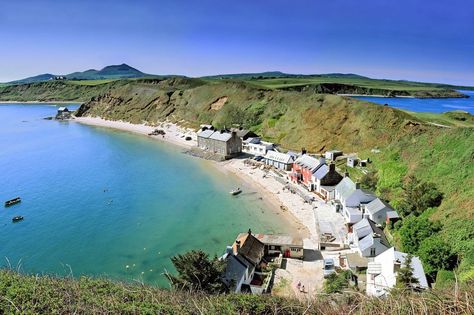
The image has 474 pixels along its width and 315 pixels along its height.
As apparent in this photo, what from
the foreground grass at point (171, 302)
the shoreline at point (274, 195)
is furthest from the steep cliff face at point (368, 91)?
the foreground grass at point (171, 302)

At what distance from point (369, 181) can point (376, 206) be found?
25.4ft

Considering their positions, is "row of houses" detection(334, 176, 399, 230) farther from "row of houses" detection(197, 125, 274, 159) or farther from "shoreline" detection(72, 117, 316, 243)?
"row of houses" detection(197, 125, 274, 159)

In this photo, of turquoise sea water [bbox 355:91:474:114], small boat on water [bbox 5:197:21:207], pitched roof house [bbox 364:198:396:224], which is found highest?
turquoise sea water [bbox 355:91:474:114]

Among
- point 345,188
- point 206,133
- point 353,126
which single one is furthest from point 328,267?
point 206,133

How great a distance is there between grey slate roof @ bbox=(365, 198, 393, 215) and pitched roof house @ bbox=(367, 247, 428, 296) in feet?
25.5

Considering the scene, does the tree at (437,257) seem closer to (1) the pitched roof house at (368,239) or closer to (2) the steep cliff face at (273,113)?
(1) the pitched roof house at (368,239)

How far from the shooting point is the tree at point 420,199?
29953 mm

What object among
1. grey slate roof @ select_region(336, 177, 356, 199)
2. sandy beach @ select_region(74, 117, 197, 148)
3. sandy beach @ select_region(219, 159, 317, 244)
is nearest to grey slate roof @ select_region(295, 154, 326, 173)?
sandy beach @ select_region(219, 159, 317, 244)

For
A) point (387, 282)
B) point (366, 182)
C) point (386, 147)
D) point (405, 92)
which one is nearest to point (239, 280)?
point (387, 282)

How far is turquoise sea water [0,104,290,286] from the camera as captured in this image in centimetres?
3011

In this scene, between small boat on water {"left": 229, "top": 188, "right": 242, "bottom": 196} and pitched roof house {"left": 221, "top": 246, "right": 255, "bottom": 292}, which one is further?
small boat on water {"left": 229, "top": 188, "right": 242, "bottom": 196}

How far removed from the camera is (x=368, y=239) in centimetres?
2744

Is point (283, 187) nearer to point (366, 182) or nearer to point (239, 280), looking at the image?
point (366, 182)

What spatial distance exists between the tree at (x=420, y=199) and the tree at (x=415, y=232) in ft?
10.9
